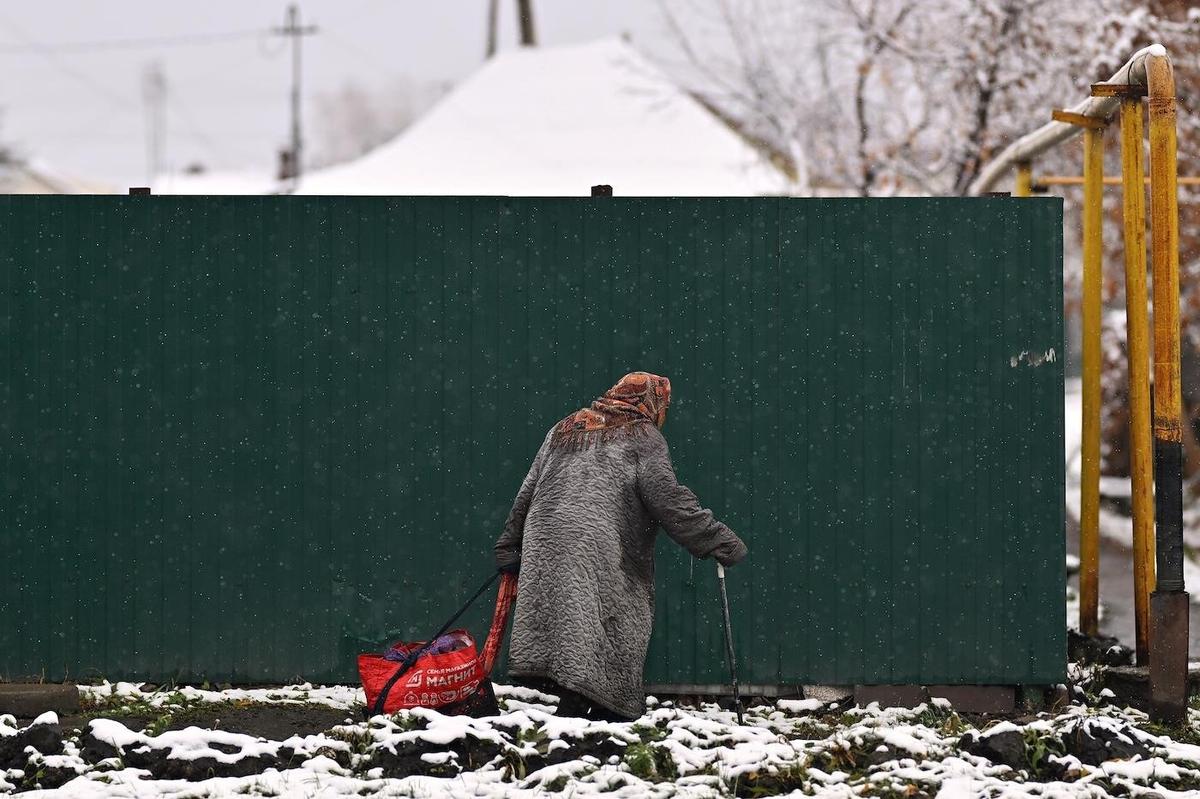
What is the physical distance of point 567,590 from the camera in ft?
19.7

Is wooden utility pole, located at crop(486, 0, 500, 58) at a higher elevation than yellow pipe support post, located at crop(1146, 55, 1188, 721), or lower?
higher

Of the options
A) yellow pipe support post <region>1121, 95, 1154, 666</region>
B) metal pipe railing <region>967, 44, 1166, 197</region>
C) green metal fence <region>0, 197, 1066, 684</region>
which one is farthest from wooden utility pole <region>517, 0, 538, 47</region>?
green metal fence <region>0, 197, 1066, 684</region>

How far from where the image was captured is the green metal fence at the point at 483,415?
682cm

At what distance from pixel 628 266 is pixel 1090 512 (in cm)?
297

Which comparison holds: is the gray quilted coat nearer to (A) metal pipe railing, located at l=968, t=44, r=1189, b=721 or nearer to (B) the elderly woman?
(B) the elderly woman

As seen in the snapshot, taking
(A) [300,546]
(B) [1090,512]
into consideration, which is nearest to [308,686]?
(A) [300,546]

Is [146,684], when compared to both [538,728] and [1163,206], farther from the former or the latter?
[1163,206]

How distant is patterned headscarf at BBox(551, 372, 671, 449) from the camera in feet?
20.2

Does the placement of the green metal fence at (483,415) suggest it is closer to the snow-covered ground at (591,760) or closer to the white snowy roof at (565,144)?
the snow-covered ground at (591,760)

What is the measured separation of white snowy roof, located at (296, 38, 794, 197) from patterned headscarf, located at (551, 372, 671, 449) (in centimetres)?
1324

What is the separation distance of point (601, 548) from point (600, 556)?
0.11 ft

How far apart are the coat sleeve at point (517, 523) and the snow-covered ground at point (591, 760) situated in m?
0.66

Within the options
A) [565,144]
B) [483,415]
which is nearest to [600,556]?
[483,415]

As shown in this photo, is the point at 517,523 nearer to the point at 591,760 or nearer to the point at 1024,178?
the point at 591,760
